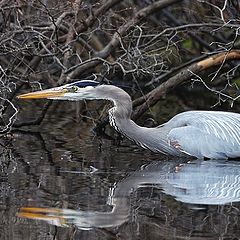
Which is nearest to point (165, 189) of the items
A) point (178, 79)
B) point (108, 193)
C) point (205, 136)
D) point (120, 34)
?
point (108, 193)

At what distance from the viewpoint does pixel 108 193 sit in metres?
6.15

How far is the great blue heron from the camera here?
25.6ft

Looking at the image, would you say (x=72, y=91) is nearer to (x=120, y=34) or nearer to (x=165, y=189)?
(x=120, y=34)

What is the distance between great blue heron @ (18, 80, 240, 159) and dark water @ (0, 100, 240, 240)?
0.13 meters

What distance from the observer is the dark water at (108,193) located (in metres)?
5.04

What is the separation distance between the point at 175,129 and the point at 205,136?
0.97 ft

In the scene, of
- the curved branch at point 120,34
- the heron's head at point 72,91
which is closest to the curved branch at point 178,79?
the curved branch at point 120,34

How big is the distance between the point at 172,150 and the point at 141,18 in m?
2.44

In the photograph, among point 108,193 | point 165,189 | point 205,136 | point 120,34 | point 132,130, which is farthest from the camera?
point 120,34

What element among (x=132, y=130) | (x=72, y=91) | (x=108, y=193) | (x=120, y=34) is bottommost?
(x=108, y=193)

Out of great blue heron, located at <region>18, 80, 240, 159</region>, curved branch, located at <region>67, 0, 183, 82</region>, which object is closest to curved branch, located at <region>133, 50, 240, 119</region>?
curved branch, located at <region>67, 0, 183, 82</region>

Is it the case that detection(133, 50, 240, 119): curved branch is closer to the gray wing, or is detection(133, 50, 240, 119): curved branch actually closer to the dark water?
the dark water

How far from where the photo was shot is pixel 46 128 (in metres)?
9.66

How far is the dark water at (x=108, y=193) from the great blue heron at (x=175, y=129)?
13cm
